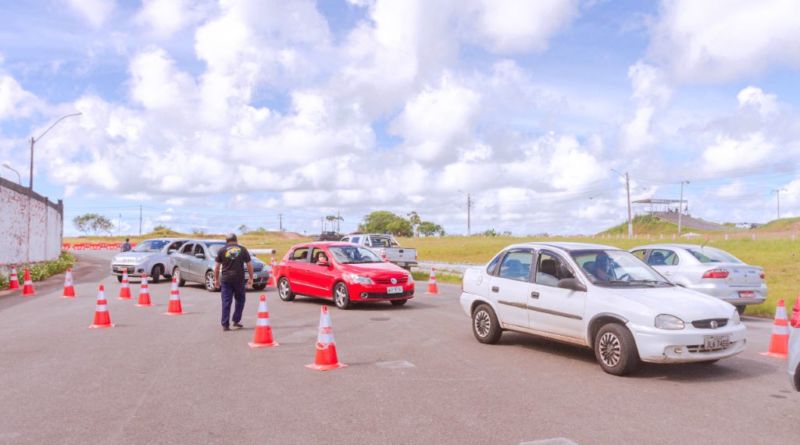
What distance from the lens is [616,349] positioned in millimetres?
7910

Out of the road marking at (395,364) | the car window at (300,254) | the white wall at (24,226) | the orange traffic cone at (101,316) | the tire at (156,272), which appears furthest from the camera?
the white wall at (24,226)

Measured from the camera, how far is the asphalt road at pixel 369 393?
5.62 meters

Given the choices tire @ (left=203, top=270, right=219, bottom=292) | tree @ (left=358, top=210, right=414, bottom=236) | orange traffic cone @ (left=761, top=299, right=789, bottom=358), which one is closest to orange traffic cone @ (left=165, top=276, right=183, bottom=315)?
tire @ (left=203, top=270, right=219, bottom=292)

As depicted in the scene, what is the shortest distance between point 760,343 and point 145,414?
9.01 meters

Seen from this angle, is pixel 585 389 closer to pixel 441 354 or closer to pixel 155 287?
pixel 441 354

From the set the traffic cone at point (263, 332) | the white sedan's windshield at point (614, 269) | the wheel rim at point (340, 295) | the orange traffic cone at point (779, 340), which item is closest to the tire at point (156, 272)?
the wheel rim at point (340, 295)

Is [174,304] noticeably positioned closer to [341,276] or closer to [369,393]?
[341,276]

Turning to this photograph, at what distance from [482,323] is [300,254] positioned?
767 centimetres

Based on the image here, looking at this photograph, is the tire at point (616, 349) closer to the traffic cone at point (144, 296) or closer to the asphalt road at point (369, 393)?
the asphalt road at point (369, 393)

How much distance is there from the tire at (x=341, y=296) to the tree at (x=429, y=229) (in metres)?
140

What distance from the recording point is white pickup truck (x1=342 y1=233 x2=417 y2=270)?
2841 centimetres

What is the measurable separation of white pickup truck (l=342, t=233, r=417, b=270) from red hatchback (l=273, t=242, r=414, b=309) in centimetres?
1068

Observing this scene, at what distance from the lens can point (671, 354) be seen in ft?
24.5

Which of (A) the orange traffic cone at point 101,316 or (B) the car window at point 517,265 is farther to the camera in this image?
(A) the orange traffic cone at point 101,316
